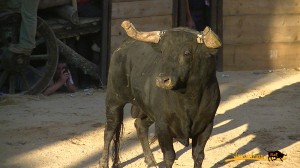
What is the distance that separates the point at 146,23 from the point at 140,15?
167 millimetres

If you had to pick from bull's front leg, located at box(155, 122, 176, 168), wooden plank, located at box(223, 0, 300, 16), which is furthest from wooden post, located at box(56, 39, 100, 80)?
bull's front leg, located at box(155, 122, 176, 168)

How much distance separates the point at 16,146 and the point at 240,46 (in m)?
5.27

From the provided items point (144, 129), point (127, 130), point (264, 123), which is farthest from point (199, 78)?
point (264, 123)

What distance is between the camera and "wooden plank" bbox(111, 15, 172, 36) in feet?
31.3

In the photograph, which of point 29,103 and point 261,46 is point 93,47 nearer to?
point 29,103

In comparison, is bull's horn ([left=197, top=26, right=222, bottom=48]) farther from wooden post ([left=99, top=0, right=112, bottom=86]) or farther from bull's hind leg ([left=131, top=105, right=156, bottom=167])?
wooden post ([left=99, top=0, right=112, bottom=86])

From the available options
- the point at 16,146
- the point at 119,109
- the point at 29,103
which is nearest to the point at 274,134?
the point at 119,109

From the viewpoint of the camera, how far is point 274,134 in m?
6.70

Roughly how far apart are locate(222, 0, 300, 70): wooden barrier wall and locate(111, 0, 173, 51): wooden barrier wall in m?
1.12

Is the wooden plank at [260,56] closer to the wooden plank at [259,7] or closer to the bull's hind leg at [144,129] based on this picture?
the wooden plank at [259,7]

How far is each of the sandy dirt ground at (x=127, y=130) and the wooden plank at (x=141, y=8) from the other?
135 centimetres

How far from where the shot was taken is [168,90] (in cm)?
451

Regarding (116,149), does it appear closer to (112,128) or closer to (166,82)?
(112,128)

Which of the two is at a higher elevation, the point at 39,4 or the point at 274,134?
the point at 39,4
